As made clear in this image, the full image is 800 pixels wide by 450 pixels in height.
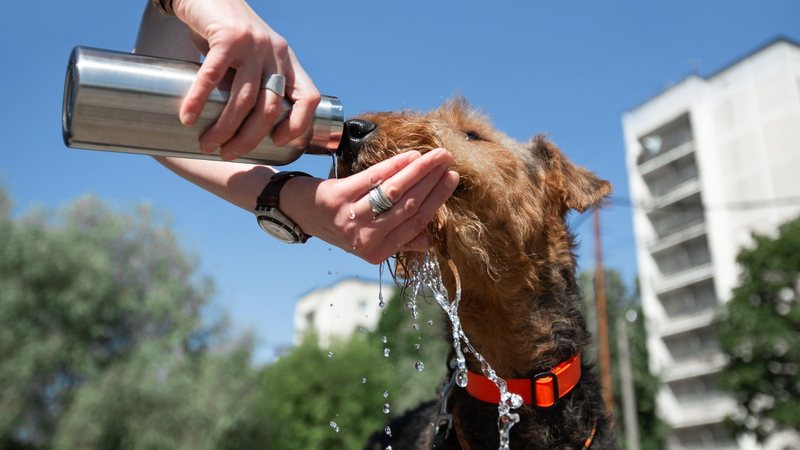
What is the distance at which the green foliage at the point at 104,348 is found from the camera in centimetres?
1791

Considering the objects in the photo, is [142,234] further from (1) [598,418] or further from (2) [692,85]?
(2) [692,85]

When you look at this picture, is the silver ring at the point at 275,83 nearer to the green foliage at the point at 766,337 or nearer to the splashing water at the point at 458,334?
the splashing water at the point at 458,334

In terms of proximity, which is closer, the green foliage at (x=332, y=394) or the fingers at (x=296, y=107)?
the fingers at (x=296, y=107)

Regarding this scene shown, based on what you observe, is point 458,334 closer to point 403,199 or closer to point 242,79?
point 403,199

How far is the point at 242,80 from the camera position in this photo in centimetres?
212

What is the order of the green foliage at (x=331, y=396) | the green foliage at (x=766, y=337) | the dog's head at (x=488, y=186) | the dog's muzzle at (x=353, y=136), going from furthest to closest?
the green foliage at (x=766, y=337) < the green foliage at (x=331, y=396) < the dog's head at (x=488, y=186) < the dog's muzzle at (x=353, y=136)

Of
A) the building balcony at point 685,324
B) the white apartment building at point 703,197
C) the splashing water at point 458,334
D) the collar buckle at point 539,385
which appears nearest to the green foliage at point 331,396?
the white apartment building at point 703,197


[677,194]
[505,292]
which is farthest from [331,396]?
[677,194]

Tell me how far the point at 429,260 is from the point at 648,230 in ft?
189

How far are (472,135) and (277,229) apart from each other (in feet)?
4.90

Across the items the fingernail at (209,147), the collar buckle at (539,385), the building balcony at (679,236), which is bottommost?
the collar buckle at (539,385)

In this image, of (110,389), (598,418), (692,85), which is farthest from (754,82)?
(598,418)

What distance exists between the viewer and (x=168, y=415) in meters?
18.9

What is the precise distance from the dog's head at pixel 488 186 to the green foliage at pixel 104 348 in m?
17.0
